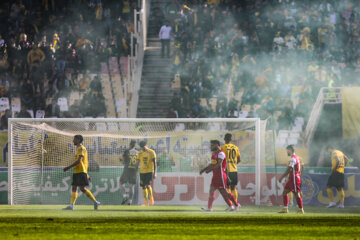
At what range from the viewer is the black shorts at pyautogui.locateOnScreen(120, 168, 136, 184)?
15.0m

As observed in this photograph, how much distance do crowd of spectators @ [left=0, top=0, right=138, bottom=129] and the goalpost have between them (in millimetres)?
2347

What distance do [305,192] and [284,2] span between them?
893 centimetres

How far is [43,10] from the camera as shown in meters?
23.5

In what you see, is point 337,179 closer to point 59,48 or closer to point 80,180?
point 80,180

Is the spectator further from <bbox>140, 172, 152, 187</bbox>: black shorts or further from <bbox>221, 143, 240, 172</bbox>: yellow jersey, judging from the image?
<bbox>221, 143, 240, 172</bbox>: yellow jersey

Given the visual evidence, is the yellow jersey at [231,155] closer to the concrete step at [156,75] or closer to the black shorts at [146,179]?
the black shorts at [146,179]

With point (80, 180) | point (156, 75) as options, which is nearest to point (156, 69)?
point (156, 75)

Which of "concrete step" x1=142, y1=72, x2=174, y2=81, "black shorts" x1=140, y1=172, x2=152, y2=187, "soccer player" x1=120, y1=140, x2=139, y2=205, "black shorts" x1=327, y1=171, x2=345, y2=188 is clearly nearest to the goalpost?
"soccer player" x1=120, y1=140, x2=139, y2=205

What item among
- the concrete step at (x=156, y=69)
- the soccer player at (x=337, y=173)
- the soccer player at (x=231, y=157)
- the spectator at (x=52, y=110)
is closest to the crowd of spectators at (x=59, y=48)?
the spectator at (x=52, y=110)

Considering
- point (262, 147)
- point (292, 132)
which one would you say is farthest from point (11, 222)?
point (292, 132)

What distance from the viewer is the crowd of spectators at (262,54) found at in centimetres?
1825

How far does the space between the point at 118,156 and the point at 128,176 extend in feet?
3.20

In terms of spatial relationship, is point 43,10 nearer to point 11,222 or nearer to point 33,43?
point 33,43

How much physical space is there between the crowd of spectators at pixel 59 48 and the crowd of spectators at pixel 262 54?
212 centimetres
